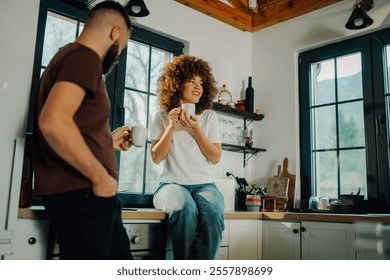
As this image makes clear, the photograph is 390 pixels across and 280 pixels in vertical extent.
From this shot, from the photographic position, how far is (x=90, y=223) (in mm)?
877

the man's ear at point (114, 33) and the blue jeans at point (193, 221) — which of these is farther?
the blue jeans at point (193, 221)

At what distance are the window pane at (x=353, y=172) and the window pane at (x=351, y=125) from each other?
0.05 meters

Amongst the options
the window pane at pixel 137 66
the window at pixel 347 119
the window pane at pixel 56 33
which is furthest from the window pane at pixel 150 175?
the window at pixel 347 119

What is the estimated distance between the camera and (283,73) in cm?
265

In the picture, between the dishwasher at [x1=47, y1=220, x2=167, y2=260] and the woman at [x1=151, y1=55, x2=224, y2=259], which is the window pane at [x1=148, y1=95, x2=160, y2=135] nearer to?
the woman at [x1=151, y1=55, x2=224, y2=259]

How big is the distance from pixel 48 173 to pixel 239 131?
185 cm

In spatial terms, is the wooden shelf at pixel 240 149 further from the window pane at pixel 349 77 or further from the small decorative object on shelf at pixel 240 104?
the window pane at pixel 349 77

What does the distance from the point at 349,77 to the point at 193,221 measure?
4.68 ft

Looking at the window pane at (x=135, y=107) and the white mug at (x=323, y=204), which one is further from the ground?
the window pane at (x=135, y=107)

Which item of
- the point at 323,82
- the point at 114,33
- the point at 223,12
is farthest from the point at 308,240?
the point at 223,12

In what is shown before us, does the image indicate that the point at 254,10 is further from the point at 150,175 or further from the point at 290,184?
the point at 150,175

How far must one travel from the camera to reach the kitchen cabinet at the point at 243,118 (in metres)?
2.46
